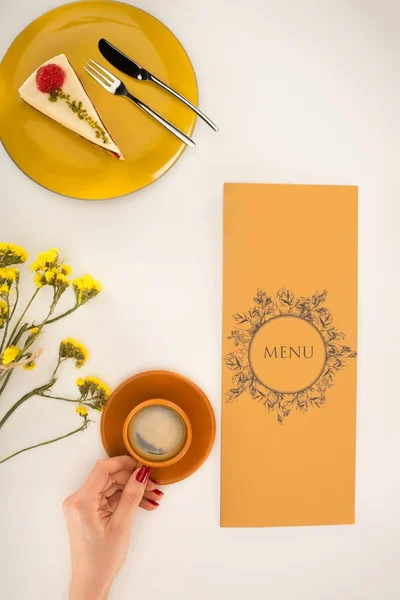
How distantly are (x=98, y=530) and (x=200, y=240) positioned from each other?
1.56 ft

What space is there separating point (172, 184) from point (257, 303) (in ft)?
0.77

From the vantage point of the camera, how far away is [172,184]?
0.69 metres

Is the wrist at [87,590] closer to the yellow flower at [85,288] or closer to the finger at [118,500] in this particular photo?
the finger at [118,500]

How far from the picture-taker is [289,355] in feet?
2.33

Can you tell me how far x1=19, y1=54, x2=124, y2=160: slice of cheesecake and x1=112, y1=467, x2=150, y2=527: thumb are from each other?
0.48 meters

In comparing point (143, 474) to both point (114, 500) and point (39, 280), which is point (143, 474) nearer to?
point (114, 500)

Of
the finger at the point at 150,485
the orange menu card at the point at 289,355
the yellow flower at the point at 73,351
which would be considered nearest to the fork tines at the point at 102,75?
the orange menu card at the point at 289,355

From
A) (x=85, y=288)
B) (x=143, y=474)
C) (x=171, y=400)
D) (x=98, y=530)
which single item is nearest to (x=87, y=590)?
(x=98, y=530)

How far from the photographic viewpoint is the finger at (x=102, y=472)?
2.16 feet

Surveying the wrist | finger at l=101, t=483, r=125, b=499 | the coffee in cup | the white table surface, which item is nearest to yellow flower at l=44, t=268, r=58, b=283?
the white table surface

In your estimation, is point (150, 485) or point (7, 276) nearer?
point (7, 276)

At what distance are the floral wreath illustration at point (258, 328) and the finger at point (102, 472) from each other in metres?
0.20

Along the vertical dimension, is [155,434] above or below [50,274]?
below

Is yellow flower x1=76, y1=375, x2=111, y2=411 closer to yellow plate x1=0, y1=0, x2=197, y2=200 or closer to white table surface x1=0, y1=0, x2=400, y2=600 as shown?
white table surface x1=0, y1=0, x2=400, y2=600
